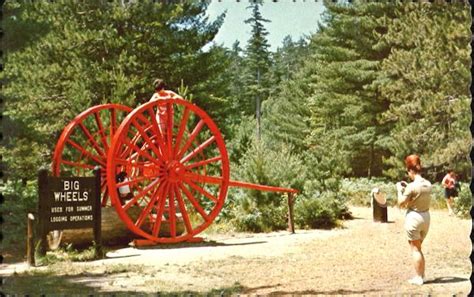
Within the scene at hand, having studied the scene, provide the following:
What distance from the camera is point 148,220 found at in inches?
398

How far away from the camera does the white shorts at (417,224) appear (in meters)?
5.96

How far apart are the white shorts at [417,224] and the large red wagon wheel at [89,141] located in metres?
5.32

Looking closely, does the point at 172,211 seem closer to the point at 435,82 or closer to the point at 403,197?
the point at 403,197

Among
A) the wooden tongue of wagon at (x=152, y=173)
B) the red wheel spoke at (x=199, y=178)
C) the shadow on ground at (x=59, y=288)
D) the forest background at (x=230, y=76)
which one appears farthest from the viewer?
the forest background at (x=230, y=76)

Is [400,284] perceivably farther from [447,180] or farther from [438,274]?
[447,180]

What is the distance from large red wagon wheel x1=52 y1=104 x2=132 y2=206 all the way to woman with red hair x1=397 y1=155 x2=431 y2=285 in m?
5.29

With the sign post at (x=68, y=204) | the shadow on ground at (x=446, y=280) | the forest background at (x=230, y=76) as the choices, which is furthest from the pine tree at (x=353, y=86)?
the shadow on ground at (x=446, y=280)

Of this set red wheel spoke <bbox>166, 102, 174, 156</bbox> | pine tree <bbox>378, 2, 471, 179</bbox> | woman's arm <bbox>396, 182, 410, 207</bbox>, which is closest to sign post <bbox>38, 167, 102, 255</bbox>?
red wheel spoke <bbox>166, 102, 174, 156</bbox>

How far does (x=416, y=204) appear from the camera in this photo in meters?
5.97

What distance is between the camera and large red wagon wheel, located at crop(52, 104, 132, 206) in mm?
9727

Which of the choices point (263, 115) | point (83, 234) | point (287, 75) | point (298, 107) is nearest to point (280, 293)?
point (83, 234)

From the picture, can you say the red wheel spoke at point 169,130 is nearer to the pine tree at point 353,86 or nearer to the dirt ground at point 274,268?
the dirt ground at point 274,268

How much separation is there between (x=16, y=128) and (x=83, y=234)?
2.10m

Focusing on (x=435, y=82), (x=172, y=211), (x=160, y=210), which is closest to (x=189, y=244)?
(x=172, y=211)
